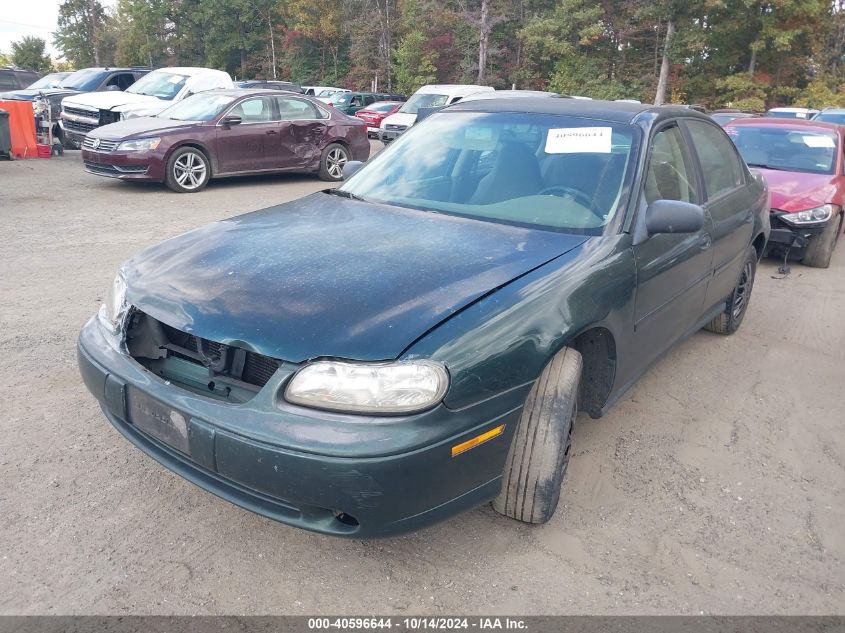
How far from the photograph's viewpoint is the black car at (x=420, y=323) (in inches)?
85.3

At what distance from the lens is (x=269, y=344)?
226 centimetres

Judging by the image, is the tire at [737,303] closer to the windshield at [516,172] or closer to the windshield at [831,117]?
the windshield at [516,172]

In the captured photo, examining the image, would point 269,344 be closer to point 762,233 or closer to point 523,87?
point 762,233

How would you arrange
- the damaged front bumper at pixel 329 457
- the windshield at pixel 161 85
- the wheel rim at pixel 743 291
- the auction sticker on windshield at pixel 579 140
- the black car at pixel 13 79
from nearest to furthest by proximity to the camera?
the damaged front bumper at pixel 329 457 < the auction sticker on windshield at pixel 579 140 < the wheel rim at pixel 743 291 < the windshield at pixel 161 85 < the black car at pixel 13 79

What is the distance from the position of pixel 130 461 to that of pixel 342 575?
1231 mm

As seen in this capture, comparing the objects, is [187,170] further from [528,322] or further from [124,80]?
[528,322]

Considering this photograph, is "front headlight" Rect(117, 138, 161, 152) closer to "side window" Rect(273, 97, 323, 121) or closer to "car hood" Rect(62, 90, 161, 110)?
"side window" Rect(273, 97, 323, 121)

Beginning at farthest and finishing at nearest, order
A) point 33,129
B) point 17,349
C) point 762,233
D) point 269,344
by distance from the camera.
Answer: point 33,129, point 762,233, point 17,349, point 269,344

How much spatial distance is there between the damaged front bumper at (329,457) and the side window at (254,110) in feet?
30.4

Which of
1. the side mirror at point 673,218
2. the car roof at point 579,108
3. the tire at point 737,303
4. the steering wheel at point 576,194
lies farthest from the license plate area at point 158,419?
the tire at point 737,303

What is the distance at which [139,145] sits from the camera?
991cm

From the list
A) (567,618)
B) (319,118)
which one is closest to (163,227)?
(319,118)

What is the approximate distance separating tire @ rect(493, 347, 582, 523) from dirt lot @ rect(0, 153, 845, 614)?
15cm

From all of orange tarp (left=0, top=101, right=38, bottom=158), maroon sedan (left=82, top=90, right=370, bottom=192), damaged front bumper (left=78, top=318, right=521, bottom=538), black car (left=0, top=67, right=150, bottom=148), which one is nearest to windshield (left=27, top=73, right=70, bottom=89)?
black car (left=0, top=67, right=150, bottom=148)
